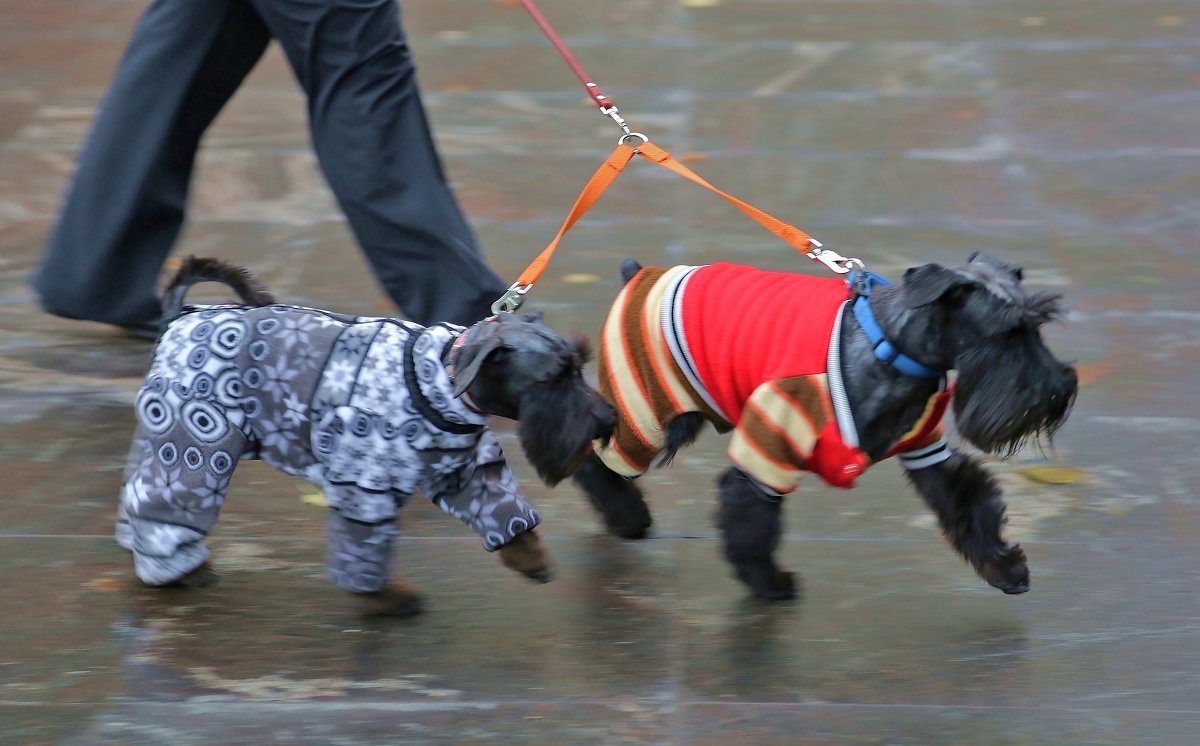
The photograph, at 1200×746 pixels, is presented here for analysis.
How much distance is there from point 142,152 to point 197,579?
2.00 meters

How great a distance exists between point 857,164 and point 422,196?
293cm

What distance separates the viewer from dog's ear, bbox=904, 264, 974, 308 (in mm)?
3711

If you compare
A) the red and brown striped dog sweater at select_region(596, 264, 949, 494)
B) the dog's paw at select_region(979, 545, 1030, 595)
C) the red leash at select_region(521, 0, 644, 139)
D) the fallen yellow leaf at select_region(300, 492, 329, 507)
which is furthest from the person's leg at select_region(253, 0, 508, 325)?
the dog's paw at select_region(979, 545, 1030, 595)

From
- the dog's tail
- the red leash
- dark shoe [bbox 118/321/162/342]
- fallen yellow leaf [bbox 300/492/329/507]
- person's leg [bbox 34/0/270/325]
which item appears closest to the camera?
the dog's tail

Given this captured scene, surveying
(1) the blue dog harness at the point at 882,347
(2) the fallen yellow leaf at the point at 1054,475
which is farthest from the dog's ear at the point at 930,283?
(2) the fallen yellow leaf at the point at 1054,475

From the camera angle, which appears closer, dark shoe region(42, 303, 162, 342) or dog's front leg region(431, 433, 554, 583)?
dog's front leg region(431, 433, 554, 583)

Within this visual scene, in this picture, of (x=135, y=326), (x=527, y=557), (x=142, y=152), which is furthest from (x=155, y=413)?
(x=135, y=326)

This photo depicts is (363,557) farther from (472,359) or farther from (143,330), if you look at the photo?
(143,330)

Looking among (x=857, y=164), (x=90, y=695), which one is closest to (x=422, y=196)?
(x=90, y=695)

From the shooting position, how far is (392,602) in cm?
410

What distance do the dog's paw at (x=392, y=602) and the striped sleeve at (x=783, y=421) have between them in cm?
101

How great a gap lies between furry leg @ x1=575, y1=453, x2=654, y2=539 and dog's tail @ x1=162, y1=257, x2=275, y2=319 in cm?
106

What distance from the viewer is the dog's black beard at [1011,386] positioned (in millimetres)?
3725

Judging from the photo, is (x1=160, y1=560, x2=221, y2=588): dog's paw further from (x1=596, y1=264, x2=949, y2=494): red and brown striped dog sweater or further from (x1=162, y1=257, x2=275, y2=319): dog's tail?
(x1=596, y1=264, x2=949, y2=494): red and brown striped dog sweater
